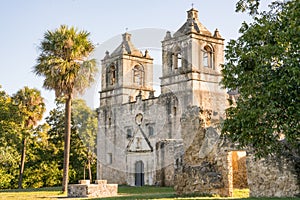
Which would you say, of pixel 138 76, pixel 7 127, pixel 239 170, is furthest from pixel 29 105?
pixel 239 170

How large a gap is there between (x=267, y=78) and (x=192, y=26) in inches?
880

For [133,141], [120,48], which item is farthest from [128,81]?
[133,141]

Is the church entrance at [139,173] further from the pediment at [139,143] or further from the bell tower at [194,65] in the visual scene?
the bell tower at [194,65]

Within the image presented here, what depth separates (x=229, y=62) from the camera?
1208 cm

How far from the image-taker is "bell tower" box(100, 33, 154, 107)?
127ft

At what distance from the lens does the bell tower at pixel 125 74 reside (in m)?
38.7

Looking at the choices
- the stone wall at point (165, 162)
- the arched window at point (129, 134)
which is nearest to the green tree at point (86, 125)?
the arched window at point (129, 134)

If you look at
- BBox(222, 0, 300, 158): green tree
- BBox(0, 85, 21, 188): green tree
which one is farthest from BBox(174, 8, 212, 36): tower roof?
BBox(222, 0, 300, 158): green tree

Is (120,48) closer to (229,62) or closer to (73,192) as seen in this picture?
(73,192)

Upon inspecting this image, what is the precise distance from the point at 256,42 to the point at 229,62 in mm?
860

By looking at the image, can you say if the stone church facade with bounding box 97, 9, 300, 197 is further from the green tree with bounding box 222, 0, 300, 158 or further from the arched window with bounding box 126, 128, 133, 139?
the green tree with bounding box 222, 0, 300, 158

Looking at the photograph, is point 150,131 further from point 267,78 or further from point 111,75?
point 267,78

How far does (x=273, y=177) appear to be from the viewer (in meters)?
16.0

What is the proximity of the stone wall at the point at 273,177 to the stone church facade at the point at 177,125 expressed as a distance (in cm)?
3
